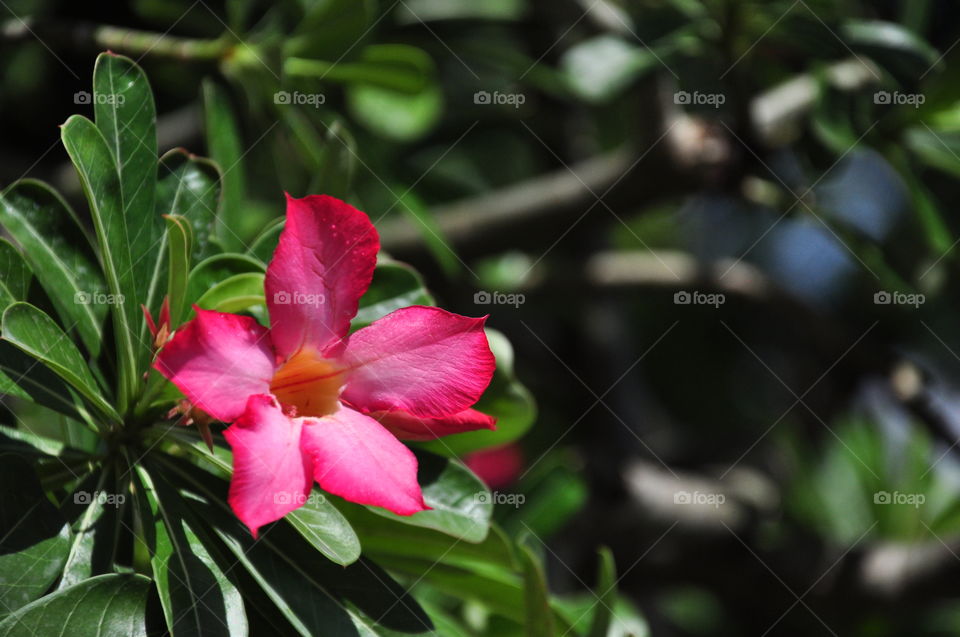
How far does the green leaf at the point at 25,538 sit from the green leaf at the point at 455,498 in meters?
0.30

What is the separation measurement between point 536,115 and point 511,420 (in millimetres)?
1271

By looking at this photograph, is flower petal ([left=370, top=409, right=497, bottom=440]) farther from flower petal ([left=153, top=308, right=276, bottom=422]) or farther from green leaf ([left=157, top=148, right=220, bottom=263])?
green leaf ([left=157, top=148, right=220, bottom=263])

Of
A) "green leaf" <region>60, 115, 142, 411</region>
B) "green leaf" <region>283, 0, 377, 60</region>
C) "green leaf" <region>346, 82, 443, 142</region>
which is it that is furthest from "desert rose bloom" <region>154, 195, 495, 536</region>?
"green leaf" <region>346, 82, 443, 142</region>

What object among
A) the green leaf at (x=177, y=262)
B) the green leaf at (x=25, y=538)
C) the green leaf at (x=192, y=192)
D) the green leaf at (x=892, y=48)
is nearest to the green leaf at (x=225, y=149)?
the green leaf at (x=192, y=192)

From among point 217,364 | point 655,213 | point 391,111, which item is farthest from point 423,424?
point 655,213

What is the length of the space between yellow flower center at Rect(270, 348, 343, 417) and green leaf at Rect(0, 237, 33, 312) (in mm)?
217

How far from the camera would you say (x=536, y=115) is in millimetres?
2164

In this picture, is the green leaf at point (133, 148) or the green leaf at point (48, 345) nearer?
the green leaf at point (48, 345)

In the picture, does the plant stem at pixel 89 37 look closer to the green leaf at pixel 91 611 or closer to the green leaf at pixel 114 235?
the green leaf at pixel 114 235

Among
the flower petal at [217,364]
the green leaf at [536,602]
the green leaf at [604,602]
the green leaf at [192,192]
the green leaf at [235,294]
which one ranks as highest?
the green leaf at [192,192]

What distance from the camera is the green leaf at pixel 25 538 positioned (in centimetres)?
65

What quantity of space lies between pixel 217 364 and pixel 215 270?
0.64 feet

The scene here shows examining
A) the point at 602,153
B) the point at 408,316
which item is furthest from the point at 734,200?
the point at 408,316

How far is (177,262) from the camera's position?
70 centimetres
